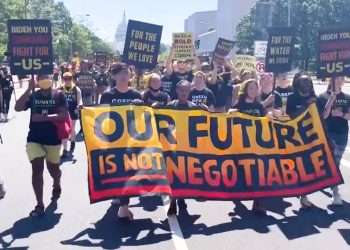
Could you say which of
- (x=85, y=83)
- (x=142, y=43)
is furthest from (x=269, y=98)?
(x=85, y=83)

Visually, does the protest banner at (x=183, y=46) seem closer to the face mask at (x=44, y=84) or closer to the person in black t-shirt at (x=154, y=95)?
the person in black t-shirt at (x=154, y=95)

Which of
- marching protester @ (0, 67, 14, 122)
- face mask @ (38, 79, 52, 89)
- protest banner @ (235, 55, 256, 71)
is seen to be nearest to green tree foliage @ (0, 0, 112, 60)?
marching protester @ (0, 67, 14, 122)

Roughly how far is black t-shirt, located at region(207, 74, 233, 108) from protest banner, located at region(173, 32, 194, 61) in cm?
130

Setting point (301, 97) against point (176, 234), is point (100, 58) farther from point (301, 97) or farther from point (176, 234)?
point (176, 234)

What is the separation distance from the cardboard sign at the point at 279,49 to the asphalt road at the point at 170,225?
6.82 ft

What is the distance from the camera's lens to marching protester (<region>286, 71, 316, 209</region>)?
24.2 ft

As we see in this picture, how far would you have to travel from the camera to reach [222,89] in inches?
453

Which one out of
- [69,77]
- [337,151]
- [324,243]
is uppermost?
[69,77]

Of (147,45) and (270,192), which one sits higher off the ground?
(147,45)

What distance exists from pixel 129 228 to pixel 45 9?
255ft

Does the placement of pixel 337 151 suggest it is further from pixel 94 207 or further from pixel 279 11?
pixel 279 11

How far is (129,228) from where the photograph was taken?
21.2 ft

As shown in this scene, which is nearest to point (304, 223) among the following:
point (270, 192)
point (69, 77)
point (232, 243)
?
point (270, 192)

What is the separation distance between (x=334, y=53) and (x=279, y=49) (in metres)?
0.98
